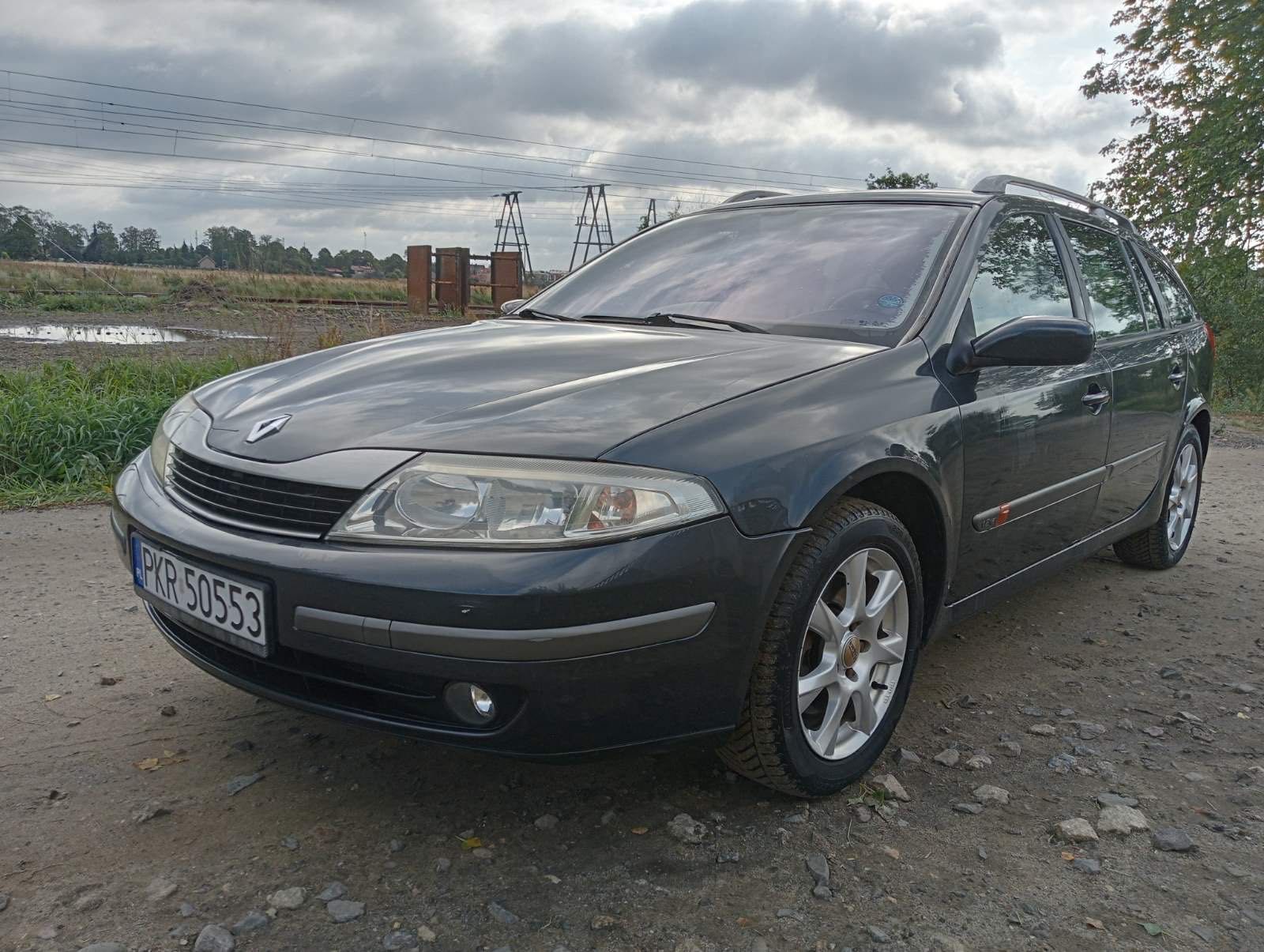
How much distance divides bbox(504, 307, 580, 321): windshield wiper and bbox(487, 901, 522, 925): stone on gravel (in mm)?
Result: 1852

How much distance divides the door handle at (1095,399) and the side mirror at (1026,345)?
1.97 feet

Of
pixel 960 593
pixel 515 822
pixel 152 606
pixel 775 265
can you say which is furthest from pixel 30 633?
pixel 960 593

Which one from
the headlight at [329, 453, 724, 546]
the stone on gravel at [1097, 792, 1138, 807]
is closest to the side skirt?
the stone on gravel at [1097, 792, 1138, 807]

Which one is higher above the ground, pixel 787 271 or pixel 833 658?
pixel 787 271

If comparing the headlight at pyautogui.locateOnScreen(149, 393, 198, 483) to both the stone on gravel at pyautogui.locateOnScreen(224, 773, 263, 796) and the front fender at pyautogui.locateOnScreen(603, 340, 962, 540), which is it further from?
the front fender at pyautogui.locateOnScreen(603, 340, 962, 540)

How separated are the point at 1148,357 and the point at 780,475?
2.47m

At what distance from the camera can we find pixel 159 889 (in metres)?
2.00

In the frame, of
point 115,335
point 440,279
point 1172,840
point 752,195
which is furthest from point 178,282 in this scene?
point 1172,840

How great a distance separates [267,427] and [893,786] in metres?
1.69

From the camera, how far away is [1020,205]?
3.45m

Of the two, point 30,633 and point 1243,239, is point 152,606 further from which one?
point 1243,239

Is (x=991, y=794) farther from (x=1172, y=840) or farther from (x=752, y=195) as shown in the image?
(x=752, y=195)

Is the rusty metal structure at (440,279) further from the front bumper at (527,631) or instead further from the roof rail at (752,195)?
the front bumper at (527,631)

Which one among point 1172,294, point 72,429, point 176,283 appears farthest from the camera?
point 176,283
